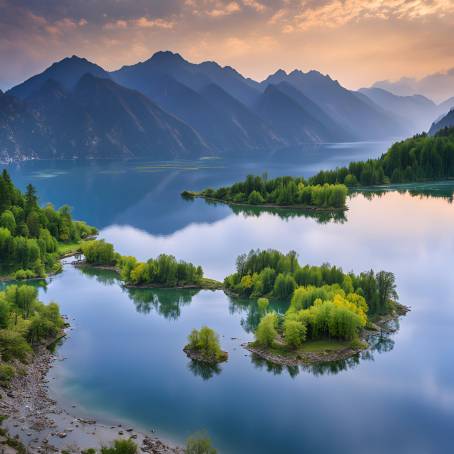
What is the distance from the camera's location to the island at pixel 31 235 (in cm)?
6988

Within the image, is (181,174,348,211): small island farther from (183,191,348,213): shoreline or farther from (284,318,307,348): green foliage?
(284,318,307,348): green foliage

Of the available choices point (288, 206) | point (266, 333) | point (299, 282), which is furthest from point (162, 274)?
point (288, 206)

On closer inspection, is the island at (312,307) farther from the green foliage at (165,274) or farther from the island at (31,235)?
the island at (31,235)

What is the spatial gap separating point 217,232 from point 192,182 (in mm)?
83875

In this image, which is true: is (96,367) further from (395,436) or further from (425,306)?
(425,306)

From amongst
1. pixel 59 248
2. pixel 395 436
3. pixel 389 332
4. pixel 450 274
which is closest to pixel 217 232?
pixel 59 248

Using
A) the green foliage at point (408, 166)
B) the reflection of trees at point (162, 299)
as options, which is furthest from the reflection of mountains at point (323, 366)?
the green foliage at point (408, 166)

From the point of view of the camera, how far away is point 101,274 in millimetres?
70188

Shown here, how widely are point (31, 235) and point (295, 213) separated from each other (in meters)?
61.0

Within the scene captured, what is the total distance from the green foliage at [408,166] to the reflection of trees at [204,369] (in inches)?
4429

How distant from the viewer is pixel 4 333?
1645 inches

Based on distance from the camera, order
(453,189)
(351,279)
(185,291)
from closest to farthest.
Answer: (351,279) < (185,291) < (453,189)

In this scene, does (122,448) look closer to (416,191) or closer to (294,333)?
(294,333)

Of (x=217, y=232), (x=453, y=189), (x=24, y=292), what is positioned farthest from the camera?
(x=453, y=189)
